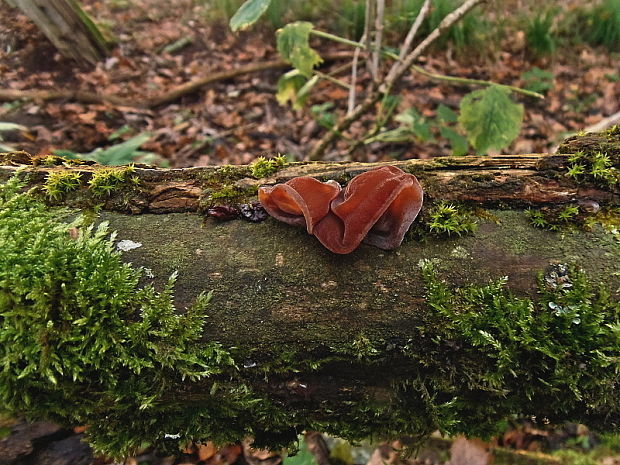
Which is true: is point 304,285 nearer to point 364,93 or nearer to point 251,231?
point 251,231

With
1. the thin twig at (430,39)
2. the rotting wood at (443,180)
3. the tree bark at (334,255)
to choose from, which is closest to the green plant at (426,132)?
the thin twig at (430,39)

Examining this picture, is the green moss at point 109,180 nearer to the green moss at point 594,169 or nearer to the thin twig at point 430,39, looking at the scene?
the green moss at point 594,169

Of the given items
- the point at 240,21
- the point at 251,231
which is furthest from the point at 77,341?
the point at 240,21

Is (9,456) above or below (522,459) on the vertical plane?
above

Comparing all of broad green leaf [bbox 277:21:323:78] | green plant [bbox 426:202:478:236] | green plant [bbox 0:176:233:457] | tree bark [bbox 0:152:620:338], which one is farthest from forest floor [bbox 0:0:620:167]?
green plant [bbox 0:176:233:457]

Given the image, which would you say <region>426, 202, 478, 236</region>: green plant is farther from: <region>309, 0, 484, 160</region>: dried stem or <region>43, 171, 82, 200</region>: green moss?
<region>309, 0, 484, 160</region>: dried stem

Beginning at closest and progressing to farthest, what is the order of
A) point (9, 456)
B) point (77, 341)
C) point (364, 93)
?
point (77, 341) < point (9, 456) < point (364, 93)
